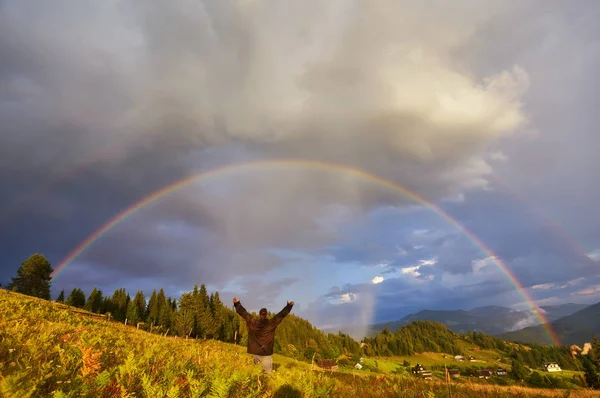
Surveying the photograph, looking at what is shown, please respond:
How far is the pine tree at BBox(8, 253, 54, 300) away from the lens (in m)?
97.2

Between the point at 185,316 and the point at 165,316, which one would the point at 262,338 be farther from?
the point at 165,316

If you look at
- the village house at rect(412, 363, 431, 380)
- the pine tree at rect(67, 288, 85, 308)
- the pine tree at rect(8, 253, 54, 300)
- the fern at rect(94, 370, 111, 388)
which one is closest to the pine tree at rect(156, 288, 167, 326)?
the pine tree at rect(67, 288, 85, 308)

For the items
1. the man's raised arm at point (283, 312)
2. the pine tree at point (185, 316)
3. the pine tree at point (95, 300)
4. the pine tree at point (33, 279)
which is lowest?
the man's raised arm at point (283, 312)

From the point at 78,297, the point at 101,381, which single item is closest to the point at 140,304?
the point at 78,297

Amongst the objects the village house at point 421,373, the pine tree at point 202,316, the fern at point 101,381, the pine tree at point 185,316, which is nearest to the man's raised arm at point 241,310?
the fern at point 101,381

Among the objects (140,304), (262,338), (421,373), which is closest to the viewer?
(262,338)

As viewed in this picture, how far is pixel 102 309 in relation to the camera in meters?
107

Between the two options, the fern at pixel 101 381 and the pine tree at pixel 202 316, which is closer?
the fern at pixel 101 381

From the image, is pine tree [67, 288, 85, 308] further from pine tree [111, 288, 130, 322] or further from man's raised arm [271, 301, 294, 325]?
man's raised arm [271, 301, 294, 325]

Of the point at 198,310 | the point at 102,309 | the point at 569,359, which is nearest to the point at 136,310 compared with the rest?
the point at 102,309

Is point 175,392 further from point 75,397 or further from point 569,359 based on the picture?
point 569,359

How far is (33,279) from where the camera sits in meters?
98.1

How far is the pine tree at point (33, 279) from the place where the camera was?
97.2m

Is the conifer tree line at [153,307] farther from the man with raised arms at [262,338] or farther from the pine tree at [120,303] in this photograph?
the man with raised arms at [262,338]
